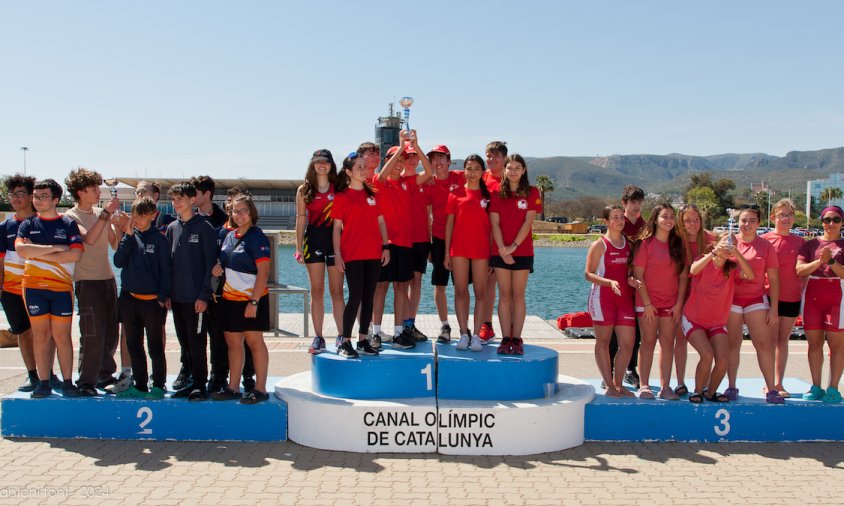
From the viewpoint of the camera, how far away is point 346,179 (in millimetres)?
5422

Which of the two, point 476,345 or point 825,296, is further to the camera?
point 476,345

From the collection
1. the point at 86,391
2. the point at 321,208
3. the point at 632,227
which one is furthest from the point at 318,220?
the point at 632,227

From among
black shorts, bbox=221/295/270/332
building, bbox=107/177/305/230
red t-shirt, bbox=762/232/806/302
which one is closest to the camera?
black shorts, bbox=221/295/270/332

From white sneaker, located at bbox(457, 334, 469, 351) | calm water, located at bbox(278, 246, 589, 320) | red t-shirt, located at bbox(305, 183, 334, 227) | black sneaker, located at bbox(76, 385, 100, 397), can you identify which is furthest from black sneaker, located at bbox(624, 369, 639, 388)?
calm water, located at bbox(278, 246, 589, 320)

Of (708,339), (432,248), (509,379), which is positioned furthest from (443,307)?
(708,339)

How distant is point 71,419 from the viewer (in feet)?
16.6

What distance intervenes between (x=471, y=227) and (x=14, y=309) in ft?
12.2

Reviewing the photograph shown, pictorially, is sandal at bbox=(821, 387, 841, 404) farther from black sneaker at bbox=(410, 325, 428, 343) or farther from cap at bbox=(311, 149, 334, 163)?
cap at bbox=(311, 149, 334, 163)

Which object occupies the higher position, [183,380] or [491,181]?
[491,181]

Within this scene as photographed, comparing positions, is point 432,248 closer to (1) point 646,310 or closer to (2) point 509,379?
(2) point 509,379

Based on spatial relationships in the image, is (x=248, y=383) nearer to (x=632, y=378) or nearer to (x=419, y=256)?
(x=419, y=256)

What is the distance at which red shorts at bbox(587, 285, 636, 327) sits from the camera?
5297 millimetres

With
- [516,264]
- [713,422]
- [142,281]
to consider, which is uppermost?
[516,264]

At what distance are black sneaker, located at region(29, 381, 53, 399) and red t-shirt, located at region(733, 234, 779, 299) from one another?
5.36m
